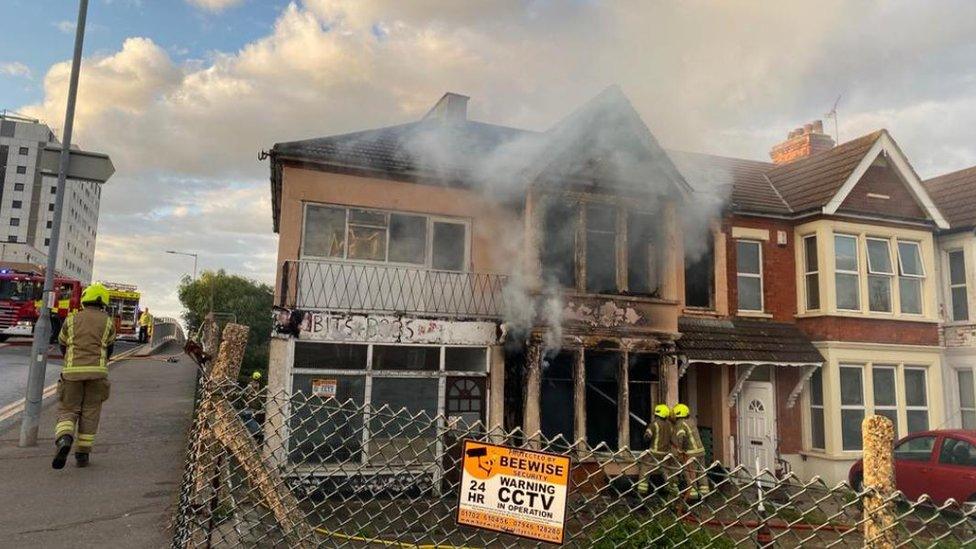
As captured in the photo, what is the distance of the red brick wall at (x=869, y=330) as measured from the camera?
44.2 ft

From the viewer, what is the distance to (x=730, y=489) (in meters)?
11.6

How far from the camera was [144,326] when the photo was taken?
3225cm

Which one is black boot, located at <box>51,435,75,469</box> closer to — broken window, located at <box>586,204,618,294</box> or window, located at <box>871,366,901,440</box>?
broken window, located at <box>586,204,618,294</box>

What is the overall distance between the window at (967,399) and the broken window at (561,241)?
10.1m

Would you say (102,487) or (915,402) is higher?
(915,402)

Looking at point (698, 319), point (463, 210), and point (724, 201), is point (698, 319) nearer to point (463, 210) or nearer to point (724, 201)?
point (724, 201)

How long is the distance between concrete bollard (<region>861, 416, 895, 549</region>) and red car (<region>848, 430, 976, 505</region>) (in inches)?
294

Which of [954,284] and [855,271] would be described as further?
[954,284]

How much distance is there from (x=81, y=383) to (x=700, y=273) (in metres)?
11.7

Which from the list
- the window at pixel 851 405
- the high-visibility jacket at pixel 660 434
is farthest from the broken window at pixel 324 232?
the window at pixel 851 405

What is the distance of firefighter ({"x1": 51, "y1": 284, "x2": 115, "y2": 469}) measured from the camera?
5.89 m

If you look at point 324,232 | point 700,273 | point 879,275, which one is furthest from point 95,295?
point 879,275

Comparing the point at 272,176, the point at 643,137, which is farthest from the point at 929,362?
the point at 272,176

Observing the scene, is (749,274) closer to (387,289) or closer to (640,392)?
(640,392)
